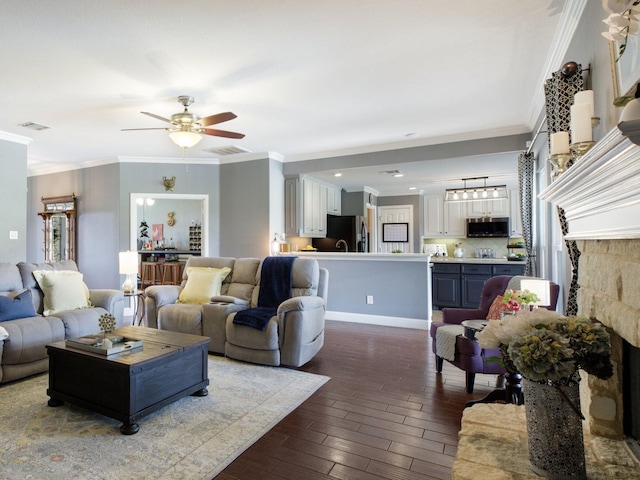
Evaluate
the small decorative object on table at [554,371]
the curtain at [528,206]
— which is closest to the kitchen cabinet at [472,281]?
the curtain at [528,206]

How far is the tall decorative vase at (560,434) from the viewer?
1168 mm

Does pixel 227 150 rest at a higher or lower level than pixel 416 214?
higher

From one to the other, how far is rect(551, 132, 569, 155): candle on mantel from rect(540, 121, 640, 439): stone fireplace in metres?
0.42

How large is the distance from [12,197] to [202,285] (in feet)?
10.4

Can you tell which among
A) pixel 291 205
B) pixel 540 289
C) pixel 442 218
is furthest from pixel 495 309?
pixel 442 218

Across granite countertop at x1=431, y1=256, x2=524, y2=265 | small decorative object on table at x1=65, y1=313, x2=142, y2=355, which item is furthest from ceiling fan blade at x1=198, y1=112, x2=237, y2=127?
granite countertop at x1=431, y1=256, x2=524, y2=265

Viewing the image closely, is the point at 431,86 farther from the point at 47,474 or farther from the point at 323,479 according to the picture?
the point at 47,474

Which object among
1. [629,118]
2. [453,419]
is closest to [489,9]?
[629,118]

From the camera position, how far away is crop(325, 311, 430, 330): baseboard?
5.25 meters

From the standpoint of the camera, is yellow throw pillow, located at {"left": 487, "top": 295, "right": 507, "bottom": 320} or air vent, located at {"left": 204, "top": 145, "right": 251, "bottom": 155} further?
air vent, located at {"left": 204, "top": 145, "right": 251, "bottom": 155}

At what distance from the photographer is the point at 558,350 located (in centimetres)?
111

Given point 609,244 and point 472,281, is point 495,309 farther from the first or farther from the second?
point 472,281

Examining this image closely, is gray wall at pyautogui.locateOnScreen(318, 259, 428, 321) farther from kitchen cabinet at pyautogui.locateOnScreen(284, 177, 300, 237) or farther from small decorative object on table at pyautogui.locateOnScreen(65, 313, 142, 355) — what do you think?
small decorative object on table at pyautogui.locateOnScreen(65, 313, 142, 355)

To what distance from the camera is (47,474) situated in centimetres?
192
